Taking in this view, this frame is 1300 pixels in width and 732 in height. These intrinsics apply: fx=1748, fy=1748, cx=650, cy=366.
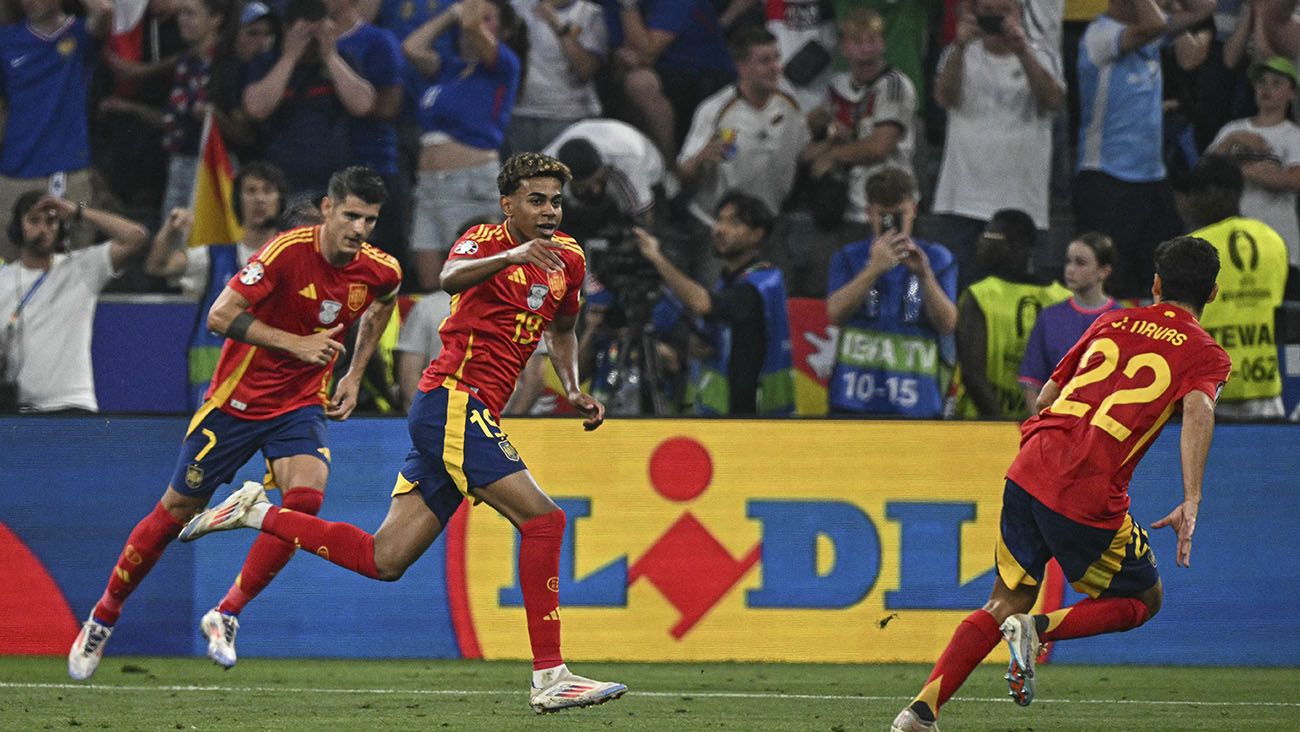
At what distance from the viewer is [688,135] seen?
12.3 metres

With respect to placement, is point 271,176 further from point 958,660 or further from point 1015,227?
point 958,660

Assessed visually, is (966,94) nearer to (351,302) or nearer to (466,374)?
(351,302)

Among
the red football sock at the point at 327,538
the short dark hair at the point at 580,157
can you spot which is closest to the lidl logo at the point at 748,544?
the short dark hair at the point at 580,157

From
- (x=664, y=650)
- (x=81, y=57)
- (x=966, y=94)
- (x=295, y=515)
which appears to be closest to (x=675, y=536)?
(x=664, y=650)

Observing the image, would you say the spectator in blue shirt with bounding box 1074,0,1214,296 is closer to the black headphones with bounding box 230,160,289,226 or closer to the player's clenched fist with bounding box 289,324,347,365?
the black headphones with bounding box 230,160,289,226

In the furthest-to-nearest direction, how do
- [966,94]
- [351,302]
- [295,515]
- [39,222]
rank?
[966,94] → [39,222] → [351,302] → [295,515]

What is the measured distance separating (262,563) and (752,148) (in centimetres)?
500

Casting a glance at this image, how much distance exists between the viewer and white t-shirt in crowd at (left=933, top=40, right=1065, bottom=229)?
11594 mm

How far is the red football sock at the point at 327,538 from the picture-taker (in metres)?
7.14

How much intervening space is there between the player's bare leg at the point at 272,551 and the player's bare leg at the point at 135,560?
0.43 m

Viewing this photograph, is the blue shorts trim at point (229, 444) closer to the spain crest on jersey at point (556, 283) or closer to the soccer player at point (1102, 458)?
the spain crest on jersey at point (556, 283)

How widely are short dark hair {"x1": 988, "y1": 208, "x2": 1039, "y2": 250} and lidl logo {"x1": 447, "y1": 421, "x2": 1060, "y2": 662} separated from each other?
4.63ft

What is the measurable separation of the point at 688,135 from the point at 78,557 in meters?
5.02

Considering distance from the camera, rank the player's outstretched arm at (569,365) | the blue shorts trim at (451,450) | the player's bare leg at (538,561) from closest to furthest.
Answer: the player's bare leg at (538,561) < the blue shorts trim at (451,450) < the player's outstretched arm at (569,365)
